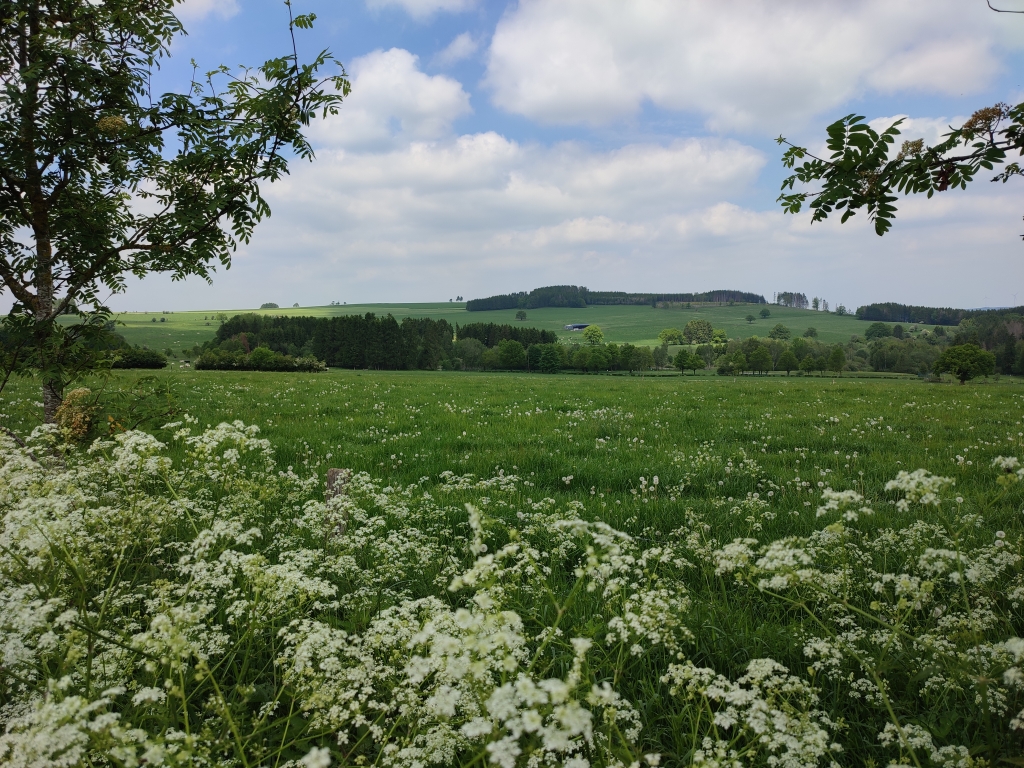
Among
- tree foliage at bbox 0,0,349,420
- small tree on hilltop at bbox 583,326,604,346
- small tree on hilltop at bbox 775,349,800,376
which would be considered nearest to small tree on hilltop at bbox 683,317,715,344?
small tree on hilltop at bbox 583,326,604,346

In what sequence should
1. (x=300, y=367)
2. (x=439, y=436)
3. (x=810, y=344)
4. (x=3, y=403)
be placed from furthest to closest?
(x=810, y=344) < (x=300, y=367) < (x=3, y=403) < (x=439, y=436)

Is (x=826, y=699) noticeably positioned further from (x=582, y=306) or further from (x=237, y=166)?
(x=582, y=306)

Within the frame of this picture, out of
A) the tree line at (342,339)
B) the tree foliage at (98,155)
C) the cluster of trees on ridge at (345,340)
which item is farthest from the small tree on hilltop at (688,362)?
the tree foliage at (98,155)

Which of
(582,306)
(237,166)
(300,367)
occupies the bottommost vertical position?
(300,367)

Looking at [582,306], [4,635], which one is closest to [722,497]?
[4,635]

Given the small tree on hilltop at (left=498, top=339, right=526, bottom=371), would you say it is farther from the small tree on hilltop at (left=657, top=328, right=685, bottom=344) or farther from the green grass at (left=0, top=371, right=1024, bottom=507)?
the green grass at (left=0, top=371, right=1024, bottom=507)

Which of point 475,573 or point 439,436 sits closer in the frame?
point 475,573

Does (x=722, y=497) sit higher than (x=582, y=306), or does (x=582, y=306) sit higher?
(x=582, y=306)

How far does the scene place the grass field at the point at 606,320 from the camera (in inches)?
4897

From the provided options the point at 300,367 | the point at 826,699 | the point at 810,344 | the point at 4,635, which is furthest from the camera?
the point at 810,344

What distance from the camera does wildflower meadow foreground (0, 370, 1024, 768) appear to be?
85.6 inches

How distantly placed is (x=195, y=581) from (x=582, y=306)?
20186 centimetres

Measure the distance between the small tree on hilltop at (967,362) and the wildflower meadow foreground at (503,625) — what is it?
6366 centimetres

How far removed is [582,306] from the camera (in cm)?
19975
